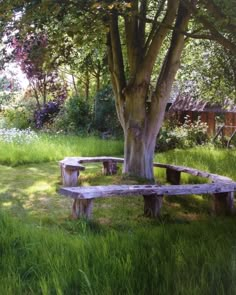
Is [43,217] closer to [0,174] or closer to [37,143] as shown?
[0,174]

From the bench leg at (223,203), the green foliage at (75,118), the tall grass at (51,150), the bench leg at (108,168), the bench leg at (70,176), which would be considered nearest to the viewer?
the bench leg at (223,203)

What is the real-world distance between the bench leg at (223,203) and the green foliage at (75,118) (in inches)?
359

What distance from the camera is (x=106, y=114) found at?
14.2 meters

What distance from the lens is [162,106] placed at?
7117 millimetres

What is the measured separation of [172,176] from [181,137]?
582 cm

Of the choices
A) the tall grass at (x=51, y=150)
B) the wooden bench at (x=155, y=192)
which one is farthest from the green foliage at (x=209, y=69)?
the wooden bench at (x=155, y=192)

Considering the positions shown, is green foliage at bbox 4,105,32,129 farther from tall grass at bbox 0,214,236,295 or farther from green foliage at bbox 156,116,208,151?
tall grass at bbox 0,214,236,295

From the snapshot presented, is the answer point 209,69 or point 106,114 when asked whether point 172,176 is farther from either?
point 106,114

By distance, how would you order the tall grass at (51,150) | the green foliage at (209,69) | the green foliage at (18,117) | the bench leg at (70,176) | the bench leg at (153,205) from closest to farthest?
the bench leg at (153,205), the bench leg at (70,176), the tall grass at (51,150), the green foliage at (209,69), the green foliage at (18,117)

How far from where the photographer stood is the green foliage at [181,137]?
12.4 m

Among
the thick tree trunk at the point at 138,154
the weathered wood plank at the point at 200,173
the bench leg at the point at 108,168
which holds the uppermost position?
the thick tree trunk at the point at 138,154

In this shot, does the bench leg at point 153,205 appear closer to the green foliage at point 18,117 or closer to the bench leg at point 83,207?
the bench leg at point 83,207

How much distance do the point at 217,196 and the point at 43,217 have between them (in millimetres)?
2200

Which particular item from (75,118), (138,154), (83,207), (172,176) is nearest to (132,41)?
(138,154)
